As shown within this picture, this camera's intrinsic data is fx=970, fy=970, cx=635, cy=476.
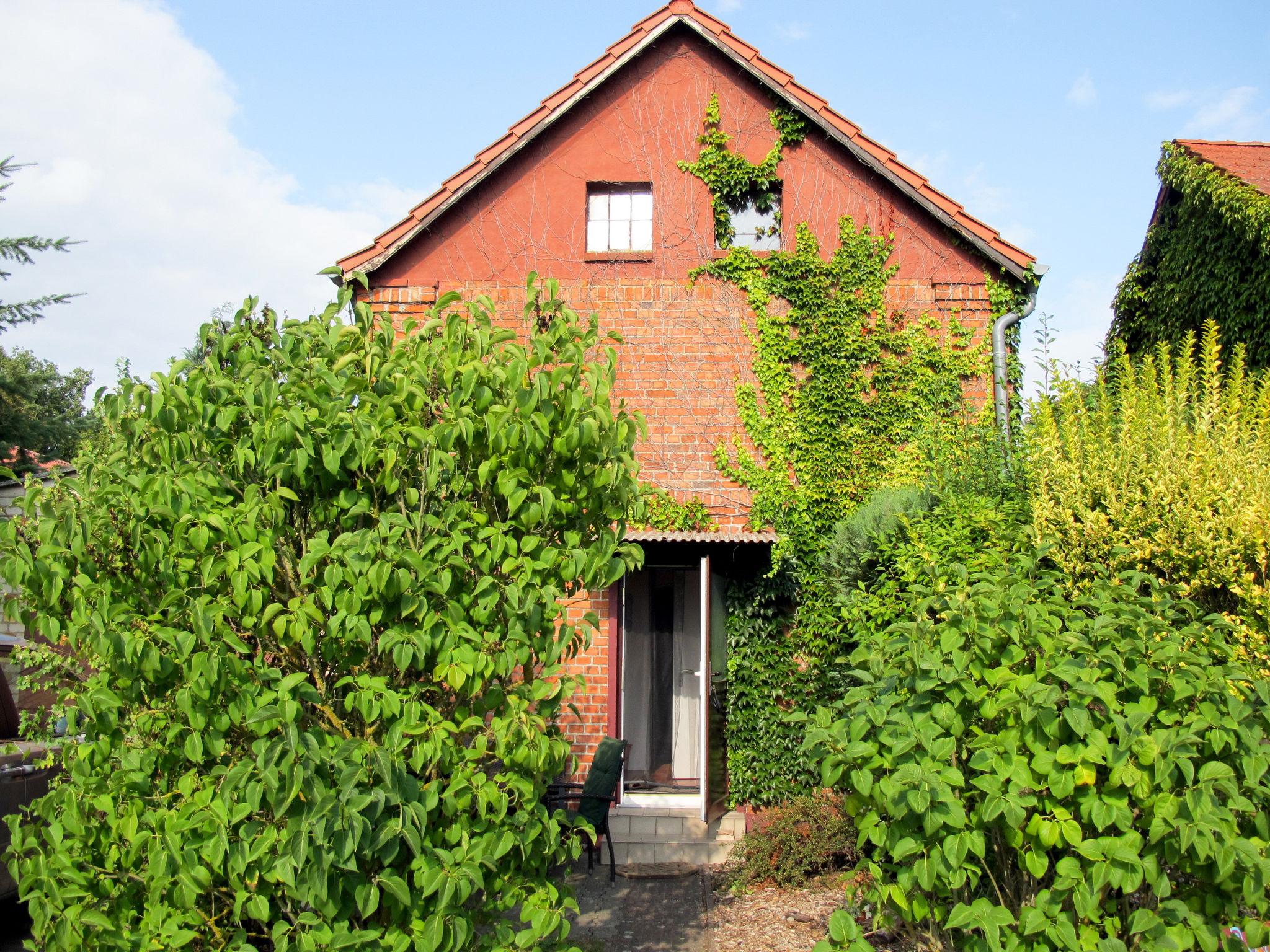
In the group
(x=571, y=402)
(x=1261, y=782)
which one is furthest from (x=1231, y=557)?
(x=571, y=402)

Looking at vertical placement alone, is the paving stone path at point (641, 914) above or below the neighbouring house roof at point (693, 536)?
below

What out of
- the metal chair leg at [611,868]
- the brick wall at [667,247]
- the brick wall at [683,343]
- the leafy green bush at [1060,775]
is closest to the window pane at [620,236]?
the brick wall at [667,247]

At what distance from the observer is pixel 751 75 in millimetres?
10648

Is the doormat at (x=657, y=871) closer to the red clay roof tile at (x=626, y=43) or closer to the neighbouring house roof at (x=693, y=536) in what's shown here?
the neighbouring house roof at (x=693, y=536)

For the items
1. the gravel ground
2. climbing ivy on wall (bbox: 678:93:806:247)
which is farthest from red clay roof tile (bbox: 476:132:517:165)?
the gravel ground

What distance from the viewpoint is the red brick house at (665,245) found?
1026 cm

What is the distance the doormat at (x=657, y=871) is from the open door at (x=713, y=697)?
2.27 ft

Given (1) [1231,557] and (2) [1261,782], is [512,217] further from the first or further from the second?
(2) [1261,782]

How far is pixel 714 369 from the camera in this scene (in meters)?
10.3

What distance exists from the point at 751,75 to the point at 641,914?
27.8 ft

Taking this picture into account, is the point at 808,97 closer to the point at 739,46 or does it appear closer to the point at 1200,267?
the point at 739,46

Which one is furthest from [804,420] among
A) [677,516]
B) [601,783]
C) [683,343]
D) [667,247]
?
[601,783]

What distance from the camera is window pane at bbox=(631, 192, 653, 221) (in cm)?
1070

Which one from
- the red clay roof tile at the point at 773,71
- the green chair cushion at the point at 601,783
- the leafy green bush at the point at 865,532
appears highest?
the red clay roof tile at the point at 773,71
